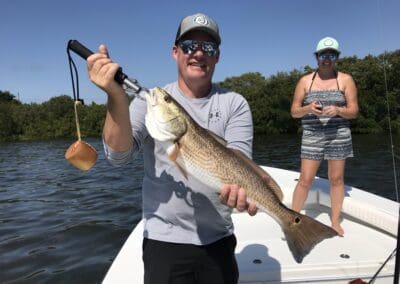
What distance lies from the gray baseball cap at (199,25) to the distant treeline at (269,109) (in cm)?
3136

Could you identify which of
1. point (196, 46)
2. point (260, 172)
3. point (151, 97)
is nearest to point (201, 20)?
point (196, 46)

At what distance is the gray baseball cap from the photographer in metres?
2.59

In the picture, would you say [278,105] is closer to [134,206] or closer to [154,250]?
[134,206]

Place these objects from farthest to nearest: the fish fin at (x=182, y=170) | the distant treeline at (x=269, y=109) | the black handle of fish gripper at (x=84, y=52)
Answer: the distant treeline at (x=269, y=109) < the fish fin at (x=182, y=170) < the black handle of fish gripper at (x=84, y=52)

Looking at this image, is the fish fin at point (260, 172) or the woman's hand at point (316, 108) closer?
the fish fin at point (260, 172)

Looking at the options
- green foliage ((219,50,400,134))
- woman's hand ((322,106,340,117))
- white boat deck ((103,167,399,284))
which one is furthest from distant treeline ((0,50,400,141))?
woman's hand ((322,106,340,117))

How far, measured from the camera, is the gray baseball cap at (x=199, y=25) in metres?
2.59

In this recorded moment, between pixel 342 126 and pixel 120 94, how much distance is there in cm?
378

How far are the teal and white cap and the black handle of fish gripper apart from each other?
3.55m

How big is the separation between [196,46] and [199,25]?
0.14 meters

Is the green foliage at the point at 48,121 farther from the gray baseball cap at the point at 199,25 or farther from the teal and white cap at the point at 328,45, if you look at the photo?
the gray baseball cap at the point at 199,25

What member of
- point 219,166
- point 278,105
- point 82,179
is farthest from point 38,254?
point 278,105

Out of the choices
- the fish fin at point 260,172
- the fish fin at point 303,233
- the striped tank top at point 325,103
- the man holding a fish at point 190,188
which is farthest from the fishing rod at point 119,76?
the striped tank top at point 325,103

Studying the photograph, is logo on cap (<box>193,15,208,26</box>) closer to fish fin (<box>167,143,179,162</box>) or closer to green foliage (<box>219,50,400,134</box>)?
fish fin (<box>167,143,179,162</box>)
